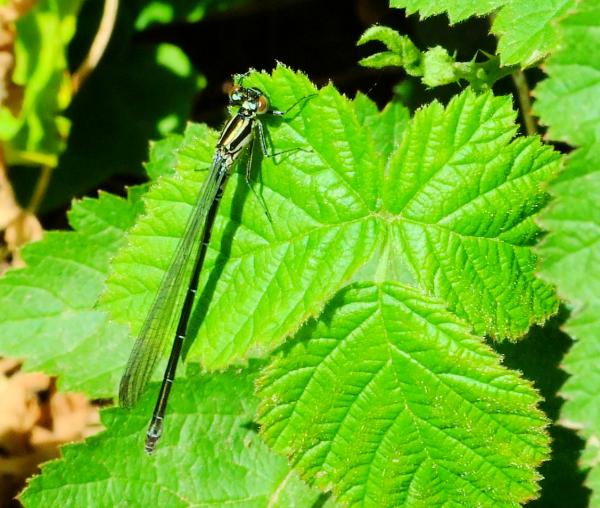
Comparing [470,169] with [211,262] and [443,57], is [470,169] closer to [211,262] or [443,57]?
[443,57]

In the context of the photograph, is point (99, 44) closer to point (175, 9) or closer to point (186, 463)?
point (175, 9)

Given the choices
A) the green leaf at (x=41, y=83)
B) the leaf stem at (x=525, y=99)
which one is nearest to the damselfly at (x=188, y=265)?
the leaf stem at (x=525, y=99)

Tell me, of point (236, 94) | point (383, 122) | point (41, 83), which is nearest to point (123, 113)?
point (41, 83)

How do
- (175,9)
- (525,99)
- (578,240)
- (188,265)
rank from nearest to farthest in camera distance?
(578,240), (188,265), (525,99), (175,9)

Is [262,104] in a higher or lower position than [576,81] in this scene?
lower

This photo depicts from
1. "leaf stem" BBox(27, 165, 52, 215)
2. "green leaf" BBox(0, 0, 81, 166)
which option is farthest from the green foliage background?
"leaf stem" BBox(27, 165, 52, 215)

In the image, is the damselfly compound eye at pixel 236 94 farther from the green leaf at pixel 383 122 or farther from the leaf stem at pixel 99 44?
the leaf stem at pixel 99 44
